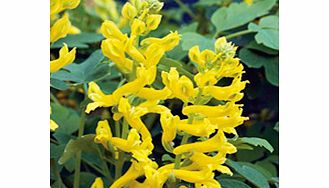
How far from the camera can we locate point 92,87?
2.02 feet

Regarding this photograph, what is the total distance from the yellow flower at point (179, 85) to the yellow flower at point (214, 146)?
0.04 metres

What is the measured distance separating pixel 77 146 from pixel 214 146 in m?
0.15

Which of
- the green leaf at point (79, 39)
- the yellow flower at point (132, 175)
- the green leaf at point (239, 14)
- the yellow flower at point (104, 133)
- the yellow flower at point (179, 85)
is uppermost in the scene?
the green leaf at point (239, 14)

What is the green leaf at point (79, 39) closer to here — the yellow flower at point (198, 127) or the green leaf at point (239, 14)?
the green leaf at point (239, 14)

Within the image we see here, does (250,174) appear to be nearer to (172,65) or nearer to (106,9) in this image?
(172,65)

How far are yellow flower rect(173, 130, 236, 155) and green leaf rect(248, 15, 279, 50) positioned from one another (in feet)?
0.89

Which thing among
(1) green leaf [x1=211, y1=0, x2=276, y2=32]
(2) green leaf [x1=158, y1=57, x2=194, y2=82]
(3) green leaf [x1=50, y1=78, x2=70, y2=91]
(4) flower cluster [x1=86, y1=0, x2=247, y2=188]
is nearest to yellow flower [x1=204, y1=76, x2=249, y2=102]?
(4) flower cluster [x1=86, y1=0, x2=247, y2=188]

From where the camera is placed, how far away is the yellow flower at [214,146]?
570mm

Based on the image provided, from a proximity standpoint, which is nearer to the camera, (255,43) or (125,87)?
(125,87)

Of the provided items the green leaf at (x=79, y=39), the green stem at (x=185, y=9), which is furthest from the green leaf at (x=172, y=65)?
the green stem at (x=185, y=9)
